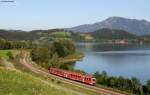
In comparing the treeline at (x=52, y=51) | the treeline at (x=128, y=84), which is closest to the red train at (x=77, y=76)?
the treeline at (x=128, y=84)

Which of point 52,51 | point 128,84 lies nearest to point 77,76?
point 128,84

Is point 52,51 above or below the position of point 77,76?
below

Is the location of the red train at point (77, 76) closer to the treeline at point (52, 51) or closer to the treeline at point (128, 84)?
the treeline at point (128, 84)

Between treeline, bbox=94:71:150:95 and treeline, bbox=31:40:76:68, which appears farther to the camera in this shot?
treeline, bbox=31:40:76:68

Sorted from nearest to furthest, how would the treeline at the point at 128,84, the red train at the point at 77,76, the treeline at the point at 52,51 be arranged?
the treeline at the point at 128,84 → the red train at the point at 77,76 → the treeline at the point at 52,51

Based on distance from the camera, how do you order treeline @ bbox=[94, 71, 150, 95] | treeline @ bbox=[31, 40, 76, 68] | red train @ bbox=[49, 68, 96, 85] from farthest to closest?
treeline @ bbox=[31, 40, 76, 68]
red train @ bbox=[49, 68, 96, 85]
treeline @ bbox=[94, 71, 150, 95]

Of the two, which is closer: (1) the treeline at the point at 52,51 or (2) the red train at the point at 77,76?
(2) the red train at the point at 77,76

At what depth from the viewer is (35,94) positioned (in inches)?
616

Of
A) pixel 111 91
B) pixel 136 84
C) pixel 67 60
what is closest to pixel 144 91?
pixel 136 84

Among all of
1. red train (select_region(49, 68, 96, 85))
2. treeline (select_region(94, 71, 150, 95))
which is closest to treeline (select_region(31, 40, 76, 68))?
red train (select_region(49, 68, 96, 85))

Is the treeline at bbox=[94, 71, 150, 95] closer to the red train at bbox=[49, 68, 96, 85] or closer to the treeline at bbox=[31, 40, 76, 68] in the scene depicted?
the red train at bbox=[49, 68, 96, 85]

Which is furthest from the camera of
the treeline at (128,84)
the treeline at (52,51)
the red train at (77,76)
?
the treeline at (52,51)

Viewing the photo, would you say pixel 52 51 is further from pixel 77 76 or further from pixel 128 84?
pixel 128 84

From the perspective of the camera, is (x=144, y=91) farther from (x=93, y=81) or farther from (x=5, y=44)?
(x=5, y=44)
